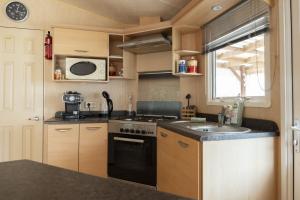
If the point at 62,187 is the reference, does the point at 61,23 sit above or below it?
above

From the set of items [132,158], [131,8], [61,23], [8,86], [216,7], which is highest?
[131,8]

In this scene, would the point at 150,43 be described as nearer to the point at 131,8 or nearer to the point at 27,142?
the point at 131,8

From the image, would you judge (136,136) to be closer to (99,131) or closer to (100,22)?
(99,131)

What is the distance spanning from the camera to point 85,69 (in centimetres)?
317

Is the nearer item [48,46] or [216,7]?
[216,7]

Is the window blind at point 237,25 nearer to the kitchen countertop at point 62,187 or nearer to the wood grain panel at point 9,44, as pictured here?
the kitchen countertop at point 62,187

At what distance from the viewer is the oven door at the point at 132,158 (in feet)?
8.63

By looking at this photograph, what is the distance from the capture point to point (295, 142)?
62.2 inches

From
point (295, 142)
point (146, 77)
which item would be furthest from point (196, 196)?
point (146, 77)

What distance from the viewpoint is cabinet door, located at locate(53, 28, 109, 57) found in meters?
3.05

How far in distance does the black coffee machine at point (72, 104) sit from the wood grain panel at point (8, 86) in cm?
70

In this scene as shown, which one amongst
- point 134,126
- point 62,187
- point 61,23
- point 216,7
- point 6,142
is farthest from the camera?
point 61,23

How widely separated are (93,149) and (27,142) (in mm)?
965

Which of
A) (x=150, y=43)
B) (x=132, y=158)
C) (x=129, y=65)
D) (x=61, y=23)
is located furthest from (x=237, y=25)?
(x=61, y=23)
